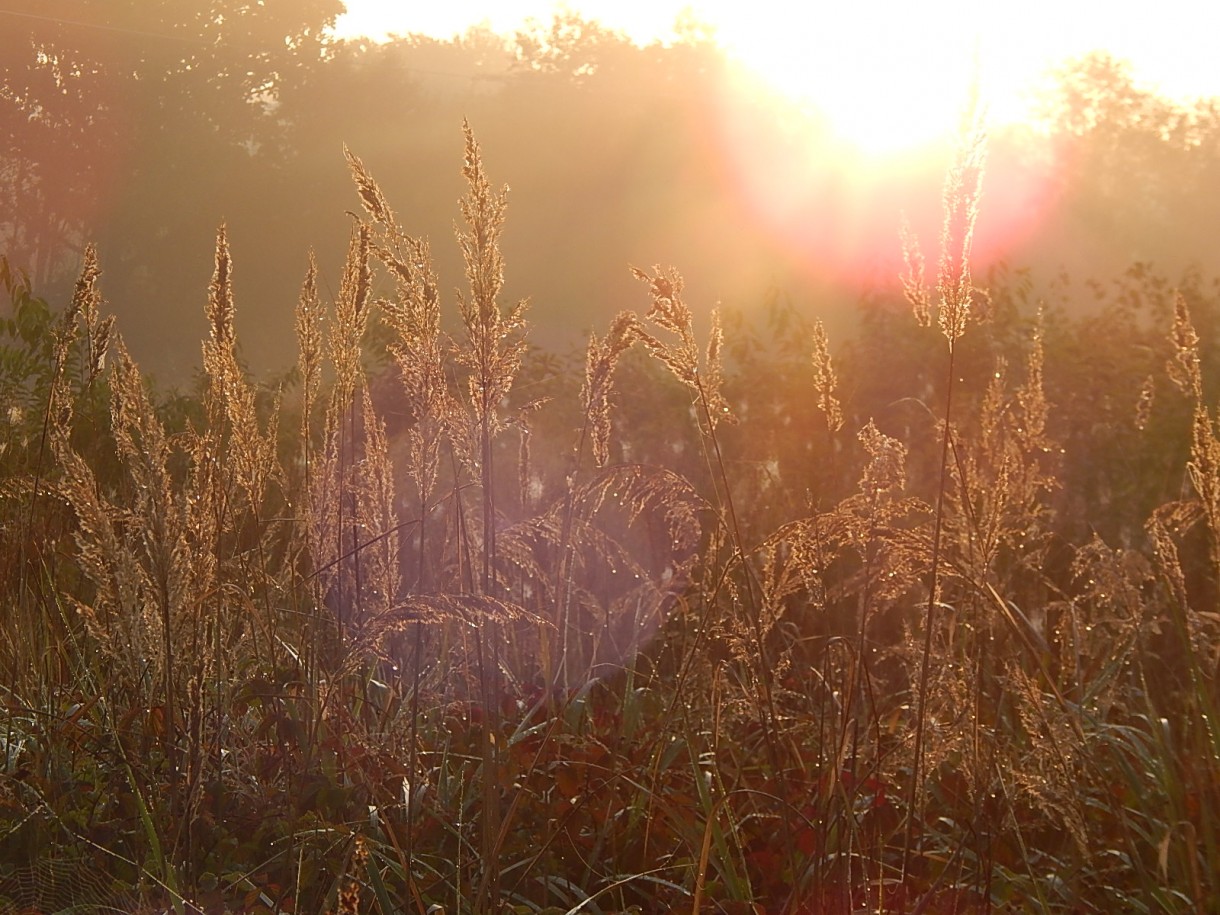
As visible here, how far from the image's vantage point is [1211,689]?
1.85 meters

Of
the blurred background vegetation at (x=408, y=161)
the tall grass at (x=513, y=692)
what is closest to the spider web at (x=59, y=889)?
the tall grass at (x=513, y=692)

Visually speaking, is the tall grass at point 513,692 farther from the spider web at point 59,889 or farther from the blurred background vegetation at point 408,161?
the blurred background vegetation at point 408,161

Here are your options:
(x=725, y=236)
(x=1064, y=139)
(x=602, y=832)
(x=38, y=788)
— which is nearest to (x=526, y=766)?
(x=602, y=832)

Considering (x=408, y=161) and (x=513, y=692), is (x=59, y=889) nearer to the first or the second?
(x=513, y=692)

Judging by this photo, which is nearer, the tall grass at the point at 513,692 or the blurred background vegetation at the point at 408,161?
the tall grass at the point at 513,692

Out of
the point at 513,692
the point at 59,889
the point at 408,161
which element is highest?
the point at 408,161

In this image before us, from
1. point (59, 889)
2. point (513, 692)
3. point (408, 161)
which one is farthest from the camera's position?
point (408, 161)

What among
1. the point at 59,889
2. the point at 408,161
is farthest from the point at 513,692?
the point at 408,161

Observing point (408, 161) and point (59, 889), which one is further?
point (408, 161)

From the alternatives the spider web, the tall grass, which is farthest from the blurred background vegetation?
the spider web

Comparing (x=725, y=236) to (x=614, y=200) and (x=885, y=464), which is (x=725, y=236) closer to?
(x=614, y=200)

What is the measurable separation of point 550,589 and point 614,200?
25061mm

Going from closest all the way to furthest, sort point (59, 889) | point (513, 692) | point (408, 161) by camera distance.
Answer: point (59, 889) → point (513, 692) → point (408, 161)

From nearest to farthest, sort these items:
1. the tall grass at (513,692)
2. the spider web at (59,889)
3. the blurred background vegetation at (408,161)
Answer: the tall grass at (513,692) → the spider web at (59,889) → the blurred background vegetation at (408,161)
